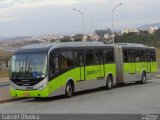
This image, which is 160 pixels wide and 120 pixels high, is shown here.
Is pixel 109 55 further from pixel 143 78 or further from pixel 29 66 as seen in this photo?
pixel 29 66

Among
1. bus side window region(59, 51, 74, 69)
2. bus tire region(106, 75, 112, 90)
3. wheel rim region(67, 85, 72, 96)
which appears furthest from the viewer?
bus tire region(106, 75, 112, 90)

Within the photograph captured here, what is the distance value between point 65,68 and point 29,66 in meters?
2.02

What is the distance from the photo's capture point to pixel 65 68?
76.0ft

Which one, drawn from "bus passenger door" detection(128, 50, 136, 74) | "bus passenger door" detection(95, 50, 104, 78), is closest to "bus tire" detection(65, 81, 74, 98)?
"bus passenger door" detection(95, 50, 104, 78)

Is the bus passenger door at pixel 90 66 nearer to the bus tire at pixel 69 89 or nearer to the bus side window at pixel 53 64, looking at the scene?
the bus tire at pixel 69 89

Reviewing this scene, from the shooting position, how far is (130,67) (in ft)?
105

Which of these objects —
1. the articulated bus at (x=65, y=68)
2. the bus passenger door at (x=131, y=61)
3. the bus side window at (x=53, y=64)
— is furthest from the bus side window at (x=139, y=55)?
the bus side window at (x=53, y=64)

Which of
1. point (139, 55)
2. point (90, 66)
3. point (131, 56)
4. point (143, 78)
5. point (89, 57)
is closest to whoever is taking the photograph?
point (90, 66)

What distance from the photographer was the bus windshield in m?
21.6

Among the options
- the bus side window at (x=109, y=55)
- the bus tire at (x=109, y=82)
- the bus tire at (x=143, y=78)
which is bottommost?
the bus tire at (x=143, y=78)

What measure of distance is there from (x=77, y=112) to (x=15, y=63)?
6872 mm

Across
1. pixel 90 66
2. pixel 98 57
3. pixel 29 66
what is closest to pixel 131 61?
pixel 98 57

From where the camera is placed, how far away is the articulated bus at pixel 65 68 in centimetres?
2161

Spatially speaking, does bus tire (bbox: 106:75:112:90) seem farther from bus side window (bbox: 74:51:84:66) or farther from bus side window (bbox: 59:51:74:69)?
bus side window (bbox: 59:51:74:69)
